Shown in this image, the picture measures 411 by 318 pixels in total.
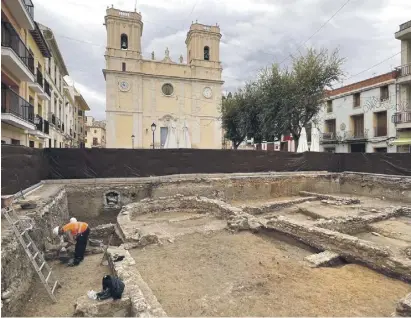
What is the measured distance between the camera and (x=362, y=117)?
27.9 metres

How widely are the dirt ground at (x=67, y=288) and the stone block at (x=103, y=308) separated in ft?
1.62

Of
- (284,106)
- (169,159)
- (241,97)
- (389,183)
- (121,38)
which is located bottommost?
(389,183)

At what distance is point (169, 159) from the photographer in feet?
48.1

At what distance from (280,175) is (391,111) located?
15.6 metres

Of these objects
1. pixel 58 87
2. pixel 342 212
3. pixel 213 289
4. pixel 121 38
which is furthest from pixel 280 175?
pixel 121 38

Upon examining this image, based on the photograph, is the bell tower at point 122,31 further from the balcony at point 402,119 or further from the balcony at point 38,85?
the balcony at point 402,119

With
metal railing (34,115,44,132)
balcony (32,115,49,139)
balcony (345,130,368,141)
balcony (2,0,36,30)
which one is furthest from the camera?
balcony (345,130,368,141)

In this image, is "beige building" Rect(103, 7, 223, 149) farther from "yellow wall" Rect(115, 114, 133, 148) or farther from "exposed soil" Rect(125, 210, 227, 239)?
"exposed soil" Rect(125, 210, 227, 239)

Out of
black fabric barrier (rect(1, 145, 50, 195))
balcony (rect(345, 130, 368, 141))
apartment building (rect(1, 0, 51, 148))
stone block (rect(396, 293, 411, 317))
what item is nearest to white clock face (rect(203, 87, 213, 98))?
balcony (rect(345, 130, 368, 141))

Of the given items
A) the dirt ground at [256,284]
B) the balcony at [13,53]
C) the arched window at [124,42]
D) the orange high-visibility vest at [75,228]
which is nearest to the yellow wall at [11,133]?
the balcony at [13,53]

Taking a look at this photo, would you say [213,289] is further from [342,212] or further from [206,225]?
[342,212]

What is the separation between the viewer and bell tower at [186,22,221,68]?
40.4 meters

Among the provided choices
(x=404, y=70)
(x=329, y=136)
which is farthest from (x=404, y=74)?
(x=329, y=136)

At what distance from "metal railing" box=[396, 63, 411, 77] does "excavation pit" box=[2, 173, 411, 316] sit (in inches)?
541
